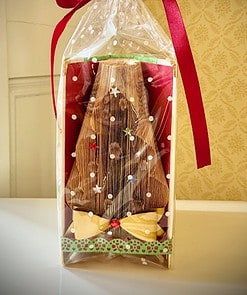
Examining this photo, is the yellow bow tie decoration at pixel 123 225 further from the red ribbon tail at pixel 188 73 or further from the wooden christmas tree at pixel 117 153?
the red ribbon tail at pixel 188 73

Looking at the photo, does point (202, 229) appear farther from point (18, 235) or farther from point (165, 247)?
point (18, 235)

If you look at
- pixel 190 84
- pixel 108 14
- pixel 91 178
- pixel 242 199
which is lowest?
pixel 242 199

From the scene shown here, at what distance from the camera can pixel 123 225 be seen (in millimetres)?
579

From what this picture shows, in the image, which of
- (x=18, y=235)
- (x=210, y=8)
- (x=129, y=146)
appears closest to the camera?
(x=129, y=146)

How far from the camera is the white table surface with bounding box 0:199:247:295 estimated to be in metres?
0.54

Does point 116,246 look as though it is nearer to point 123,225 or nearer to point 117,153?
point 123,225

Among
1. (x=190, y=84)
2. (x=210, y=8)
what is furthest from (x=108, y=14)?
(x=210, y=8)

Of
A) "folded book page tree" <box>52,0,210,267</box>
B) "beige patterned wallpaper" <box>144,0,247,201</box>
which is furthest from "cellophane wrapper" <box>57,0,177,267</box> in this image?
"beige patterned wallpaper" <box>144,0,247,201</box>

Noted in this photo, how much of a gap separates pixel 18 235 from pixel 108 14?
434mm

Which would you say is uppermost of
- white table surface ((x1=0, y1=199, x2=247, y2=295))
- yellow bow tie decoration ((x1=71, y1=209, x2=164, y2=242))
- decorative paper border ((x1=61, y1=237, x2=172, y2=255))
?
yellow bow tie decoration ((x1=71, y1=209, x2=164, y2=242))

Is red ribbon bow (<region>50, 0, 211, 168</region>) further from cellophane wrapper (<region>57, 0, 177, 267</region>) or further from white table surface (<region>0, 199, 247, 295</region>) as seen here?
white table surface (<region>0, 199, 247, 295</region>)

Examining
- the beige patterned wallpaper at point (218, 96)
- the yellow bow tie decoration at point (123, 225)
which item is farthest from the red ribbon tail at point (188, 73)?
the beige patterned wallpaper at point (218, 96)

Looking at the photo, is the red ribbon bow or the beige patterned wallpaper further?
the beige patterned wallpaper

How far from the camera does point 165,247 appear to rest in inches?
22.6
